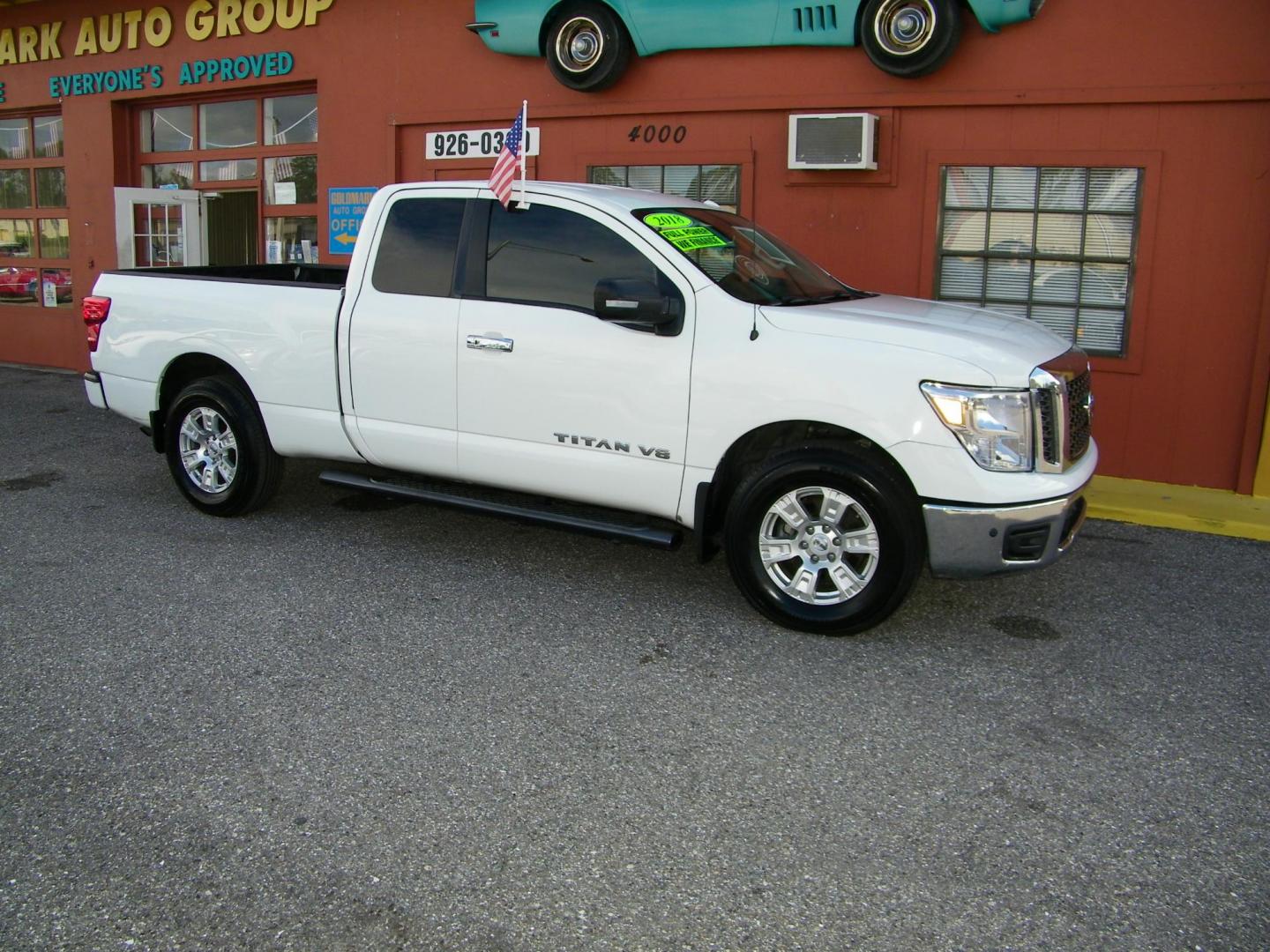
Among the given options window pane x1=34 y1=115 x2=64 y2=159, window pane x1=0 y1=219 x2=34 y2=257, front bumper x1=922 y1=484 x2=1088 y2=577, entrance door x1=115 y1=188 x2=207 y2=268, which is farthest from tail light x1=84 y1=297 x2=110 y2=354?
window pane x1=0 y1=219 x2=34 y2=257

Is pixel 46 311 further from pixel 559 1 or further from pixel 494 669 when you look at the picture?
pixel 494 669

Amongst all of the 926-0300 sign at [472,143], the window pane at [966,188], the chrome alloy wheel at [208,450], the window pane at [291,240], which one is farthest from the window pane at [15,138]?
the window pane at [966,188]

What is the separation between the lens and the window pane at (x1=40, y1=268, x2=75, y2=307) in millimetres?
13852

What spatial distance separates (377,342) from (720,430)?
1.99 meters

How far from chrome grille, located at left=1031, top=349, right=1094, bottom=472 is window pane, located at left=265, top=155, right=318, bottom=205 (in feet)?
29.2

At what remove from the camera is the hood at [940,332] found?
474cm

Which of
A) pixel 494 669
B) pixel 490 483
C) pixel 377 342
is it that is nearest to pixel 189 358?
pixel 377 342

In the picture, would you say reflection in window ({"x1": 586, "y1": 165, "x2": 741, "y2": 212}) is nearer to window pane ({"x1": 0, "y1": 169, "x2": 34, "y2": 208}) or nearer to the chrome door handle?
the chrome door handle

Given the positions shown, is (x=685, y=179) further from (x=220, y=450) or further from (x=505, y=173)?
(x=220, y=450)

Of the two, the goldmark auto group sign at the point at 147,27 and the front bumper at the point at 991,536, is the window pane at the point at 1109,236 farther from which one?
the goldmark auto group sign at the point at 147,27

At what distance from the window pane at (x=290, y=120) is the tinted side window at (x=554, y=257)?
275 inches

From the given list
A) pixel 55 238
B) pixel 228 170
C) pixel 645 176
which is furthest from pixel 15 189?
pixel 645 176

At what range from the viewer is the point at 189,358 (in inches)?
268

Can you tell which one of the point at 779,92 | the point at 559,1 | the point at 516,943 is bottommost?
the point at 516,943
